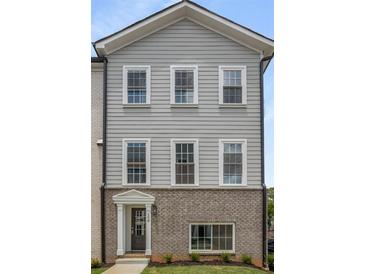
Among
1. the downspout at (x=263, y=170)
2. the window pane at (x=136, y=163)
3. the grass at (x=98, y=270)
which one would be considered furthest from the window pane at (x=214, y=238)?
the grass at (x=98, y=270)

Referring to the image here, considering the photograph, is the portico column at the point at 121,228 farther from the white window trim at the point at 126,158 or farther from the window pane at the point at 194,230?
the window pane at the point at 194,230

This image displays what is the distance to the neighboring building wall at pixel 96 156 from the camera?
3295 mm

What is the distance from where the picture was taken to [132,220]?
3396 millimetres

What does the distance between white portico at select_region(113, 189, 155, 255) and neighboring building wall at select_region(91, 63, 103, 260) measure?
236mm

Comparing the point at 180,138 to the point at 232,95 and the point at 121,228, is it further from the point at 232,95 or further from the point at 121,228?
the point at 121,228

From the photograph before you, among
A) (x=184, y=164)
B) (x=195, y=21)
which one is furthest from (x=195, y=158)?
(x=195, y=21)

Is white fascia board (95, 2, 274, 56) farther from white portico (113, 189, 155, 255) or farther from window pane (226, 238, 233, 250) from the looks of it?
window pane (226, 238, 233, 250)

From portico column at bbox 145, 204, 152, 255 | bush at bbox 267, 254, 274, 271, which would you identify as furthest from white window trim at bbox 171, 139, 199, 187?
bush at bbox 267, 254, 274, 271

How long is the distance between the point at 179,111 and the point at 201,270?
1.87m
